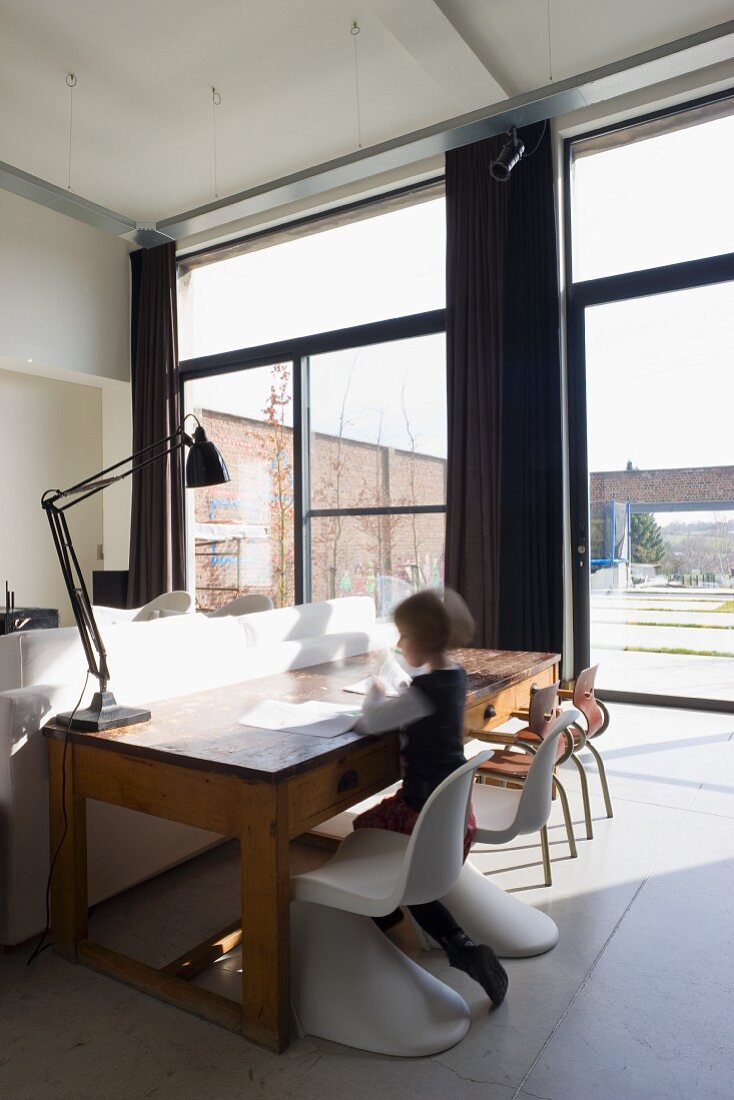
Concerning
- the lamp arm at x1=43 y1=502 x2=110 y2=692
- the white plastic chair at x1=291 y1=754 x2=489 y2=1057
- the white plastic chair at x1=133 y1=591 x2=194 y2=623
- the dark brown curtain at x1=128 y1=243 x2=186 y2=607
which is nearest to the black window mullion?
the dark brown curtain at x1=128 y1=243 x2=186 y2=607

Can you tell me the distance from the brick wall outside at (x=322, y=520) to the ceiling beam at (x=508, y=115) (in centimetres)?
198

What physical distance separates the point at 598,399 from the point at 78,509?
5012 mm

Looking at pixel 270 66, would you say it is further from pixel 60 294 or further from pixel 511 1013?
pixel 511 1013

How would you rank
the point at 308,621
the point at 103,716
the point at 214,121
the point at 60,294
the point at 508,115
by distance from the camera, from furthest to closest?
1. the point at 60,294
2. the point at 214,121
3. the point at 508,115
4. the point at 308,621
5. the point at 103,716

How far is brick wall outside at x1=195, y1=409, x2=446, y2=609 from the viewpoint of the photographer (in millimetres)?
5914

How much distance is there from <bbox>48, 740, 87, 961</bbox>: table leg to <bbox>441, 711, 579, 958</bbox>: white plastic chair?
99 centimetres

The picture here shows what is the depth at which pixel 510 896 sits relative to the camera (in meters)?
2.32

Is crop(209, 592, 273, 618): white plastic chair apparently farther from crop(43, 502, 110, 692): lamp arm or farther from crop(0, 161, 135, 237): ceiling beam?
crop(0, 161, 135, 237): ceiling beam

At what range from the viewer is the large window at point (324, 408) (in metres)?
5.89

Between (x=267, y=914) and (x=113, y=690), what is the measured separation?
3.09 feet

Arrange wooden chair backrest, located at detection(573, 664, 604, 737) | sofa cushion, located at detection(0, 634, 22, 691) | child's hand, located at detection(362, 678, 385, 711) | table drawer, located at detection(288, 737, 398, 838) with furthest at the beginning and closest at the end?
wooden chair backrest, located at detection(573, 664, 604, 737)
sofa cushion, located at detection(0, 634, 22, 691)
child's hand, located at detection(362, 678, 385, 711)
table drawer, located at detection(288, 737, 398, 838)

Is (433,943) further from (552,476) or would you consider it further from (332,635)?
(552,476)

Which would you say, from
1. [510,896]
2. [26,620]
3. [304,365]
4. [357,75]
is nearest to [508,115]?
[357,75]

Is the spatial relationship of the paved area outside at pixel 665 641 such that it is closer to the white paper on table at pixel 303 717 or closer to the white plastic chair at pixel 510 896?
the white plastic chair at pixel 510 896
